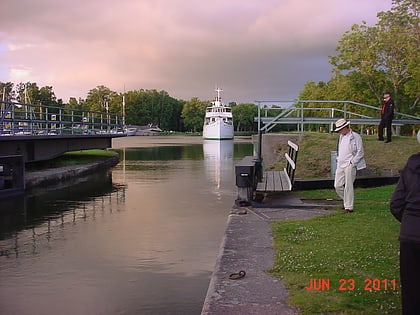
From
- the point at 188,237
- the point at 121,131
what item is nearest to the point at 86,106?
the point at 121,131

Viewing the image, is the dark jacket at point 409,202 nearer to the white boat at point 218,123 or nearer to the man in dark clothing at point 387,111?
the man in dark clothing at point 387,111

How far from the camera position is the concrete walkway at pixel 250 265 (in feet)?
16.6

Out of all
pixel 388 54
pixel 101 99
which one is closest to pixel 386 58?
pixel 388 54

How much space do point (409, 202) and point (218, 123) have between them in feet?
315

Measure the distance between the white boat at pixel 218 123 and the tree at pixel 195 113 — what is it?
4551cm

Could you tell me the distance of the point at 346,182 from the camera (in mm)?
9672

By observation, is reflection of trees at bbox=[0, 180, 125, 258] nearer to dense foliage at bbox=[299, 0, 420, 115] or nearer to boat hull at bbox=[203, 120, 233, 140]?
dense foliage at bbox=[299, 0, 420, 115]

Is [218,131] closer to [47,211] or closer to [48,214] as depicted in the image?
[47,211]

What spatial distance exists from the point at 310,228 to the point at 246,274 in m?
2.73

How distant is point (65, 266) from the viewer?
7.87m

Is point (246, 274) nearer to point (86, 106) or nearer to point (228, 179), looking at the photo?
point (228, 179)

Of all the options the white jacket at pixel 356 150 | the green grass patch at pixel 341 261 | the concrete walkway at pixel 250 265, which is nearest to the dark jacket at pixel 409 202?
the green grass patch at pixel 341 261

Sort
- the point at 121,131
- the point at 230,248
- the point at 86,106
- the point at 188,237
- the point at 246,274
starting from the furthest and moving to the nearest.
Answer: the point at 86,106, the point at 121,131, the point at 188,237, the point at 230,248, the point at 246,274

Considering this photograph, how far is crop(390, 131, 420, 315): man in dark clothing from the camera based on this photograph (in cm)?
375
